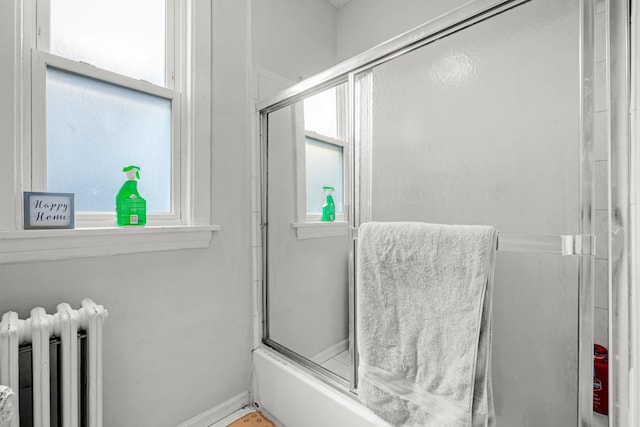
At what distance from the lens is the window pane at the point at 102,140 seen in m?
1.04

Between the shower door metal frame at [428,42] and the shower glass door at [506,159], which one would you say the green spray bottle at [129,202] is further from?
the shower glass door at [506,159]

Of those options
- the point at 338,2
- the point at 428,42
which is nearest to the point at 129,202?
the point at 428,42

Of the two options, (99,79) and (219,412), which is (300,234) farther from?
(99,79)

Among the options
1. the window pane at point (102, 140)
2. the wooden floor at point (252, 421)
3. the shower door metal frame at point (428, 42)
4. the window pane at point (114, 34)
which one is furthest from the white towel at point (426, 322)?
the window pane at point (114, 34)

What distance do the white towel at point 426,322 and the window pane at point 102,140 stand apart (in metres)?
0.92

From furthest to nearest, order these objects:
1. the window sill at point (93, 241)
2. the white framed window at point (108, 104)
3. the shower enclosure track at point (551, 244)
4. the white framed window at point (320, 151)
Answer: the white framed window at point (320, 151) → the white framed window at point (108, 104) → the window sill at point (93, 241) → the shower enclosure track at point (551, 244)

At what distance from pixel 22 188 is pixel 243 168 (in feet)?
2.57

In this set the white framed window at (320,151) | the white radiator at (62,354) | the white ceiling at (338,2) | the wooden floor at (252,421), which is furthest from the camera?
the white ceiling at (338,2)

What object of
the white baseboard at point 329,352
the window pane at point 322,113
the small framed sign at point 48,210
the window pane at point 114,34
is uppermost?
Answer: the window pane at point 114,34

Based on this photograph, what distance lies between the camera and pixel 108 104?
1.15m

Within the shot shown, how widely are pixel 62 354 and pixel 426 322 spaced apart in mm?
1021

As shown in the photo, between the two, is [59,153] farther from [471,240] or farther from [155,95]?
[471,240]

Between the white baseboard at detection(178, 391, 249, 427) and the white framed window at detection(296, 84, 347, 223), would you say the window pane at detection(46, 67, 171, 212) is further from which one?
the white baseboard at detection(178, 391, 249, 427)

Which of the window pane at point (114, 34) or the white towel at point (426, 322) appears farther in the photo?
the window pane at point (114, 34)
